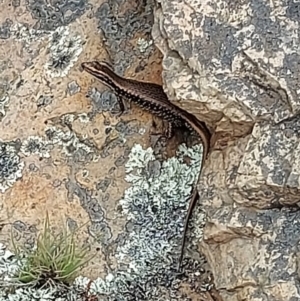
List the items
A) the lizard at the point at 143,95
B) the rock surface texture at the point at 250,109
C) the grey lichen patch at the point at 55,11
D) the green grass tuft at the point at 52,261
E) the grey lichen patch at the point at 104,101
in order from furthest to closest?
the grey lichen patch at the point at 55,11 → the grey lichen patch at the point at 104,101 → the lizard at the point at 143,95 → the green grass tuft at the point at 52,261 → the rock surface texture at the point at 250,109

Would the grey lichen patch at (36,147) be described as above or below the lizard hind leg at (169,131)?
below

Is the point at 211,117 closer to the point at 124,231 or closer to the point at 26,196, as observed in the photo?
the point at 124,231

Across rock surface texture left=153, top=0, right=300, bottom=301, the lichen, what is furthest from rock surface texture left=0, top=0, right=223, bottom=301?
rock surface texture left=153, top=0, right=300, bottom=301

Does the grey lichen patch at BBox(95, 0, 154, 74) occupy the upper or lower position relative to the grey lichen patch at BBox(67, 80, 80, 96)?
upper

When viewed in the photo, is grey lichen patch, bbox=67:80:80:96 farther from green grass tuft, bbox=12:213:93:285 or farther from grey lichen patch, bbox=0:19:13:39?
green grass tuft, bbox=12:213:93:285

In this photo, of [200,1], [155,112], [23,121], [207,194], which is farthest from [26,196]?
[200,1]

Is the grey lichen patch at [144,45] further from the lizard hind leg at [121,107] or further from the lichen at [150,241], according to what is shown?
the lichen at [150,241]

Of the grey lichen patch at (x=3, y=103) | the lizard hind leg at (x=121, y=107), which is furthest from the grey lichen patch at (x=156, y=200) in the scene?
the grey lichen patch at (x=3, y=103)
